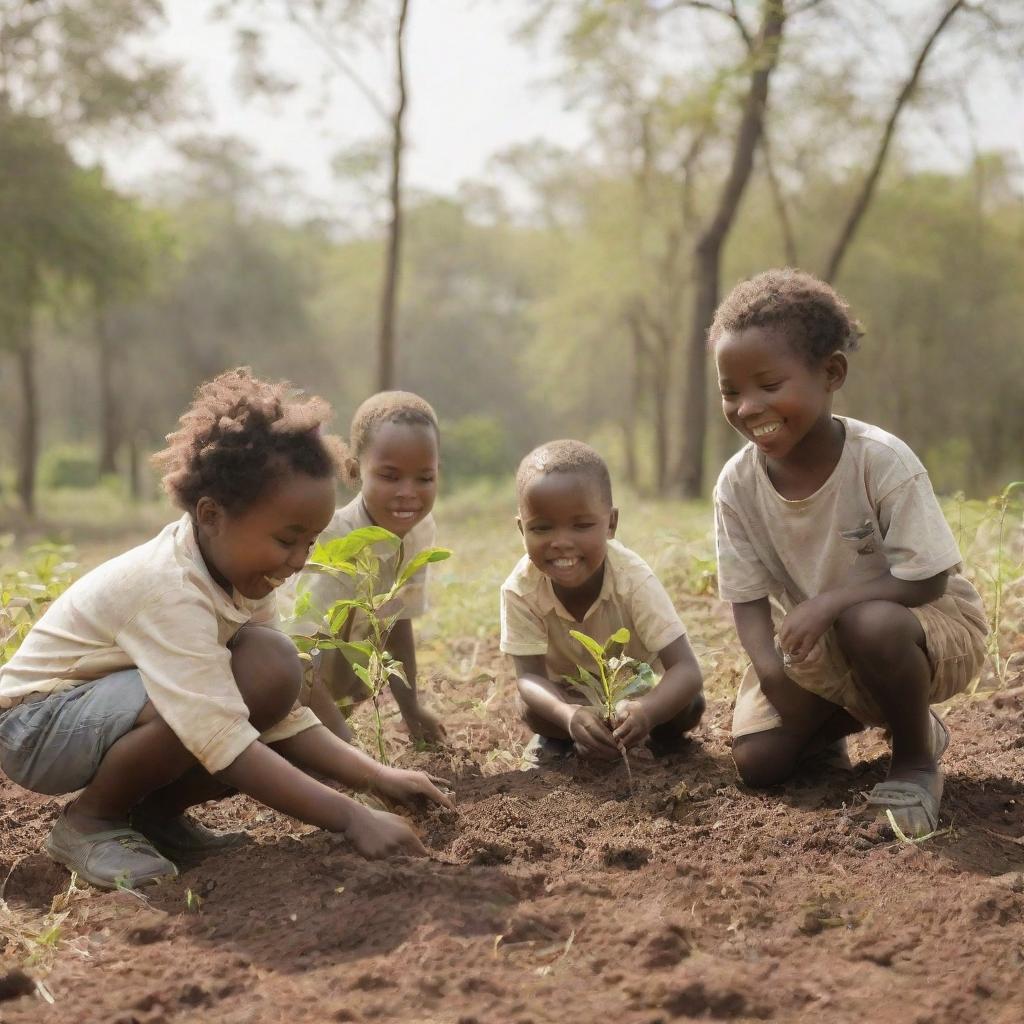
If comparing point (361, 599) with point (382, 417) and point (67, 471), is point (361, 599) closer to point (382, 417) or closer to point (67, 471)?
point (382, 417)

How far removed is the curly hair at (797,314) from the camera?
2576 mm

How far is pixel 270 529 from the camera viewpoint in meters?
2.31

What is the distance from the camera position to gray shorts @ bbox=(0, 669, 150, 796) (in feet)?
7.58

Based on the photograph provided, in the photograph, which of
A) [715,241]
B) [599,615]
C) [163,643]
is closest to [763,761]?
[599,615]

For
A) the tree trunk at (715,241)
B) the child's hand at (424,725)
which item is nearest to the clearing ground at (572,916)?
the child's hand at (424,725)

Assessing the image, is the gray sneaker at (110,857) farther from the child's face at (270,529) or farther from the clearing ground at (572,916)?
the child's face at (270,529)

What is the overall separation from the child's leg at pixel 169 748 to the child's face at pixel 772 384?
46.5 inches

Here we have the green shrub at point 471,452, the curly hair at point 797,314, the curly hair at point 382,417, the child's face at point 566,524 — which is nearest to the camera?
the curly hair at point 797,314

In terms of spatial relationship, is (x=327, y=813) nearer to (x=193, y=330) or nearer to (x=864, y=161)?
(x=864, y=161)

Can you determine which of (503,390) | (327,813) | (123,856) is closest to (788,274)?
(327,813)

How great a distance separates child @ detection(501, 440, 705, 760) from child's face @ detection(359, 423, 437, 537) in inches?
16.9

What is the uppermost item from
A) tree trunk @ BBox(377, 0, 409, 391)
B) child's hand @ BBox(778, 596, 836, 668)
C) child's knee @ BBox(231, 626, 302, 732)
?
tree trunk @ BBox(377, 0, 409, 391)

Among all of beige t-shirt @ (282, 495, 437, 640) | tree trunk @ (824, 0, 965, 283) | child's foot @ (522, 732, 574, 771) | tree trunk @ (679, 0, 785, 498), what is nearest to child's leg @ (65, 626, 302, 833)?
beige t-shirt @ (282, 495, 437, 640)

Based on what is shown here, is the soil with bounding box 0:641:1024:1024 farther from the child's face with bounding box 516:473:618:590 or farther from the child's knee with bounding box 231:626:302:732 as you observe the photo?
the child's face with bounding box 516:473:618:590
